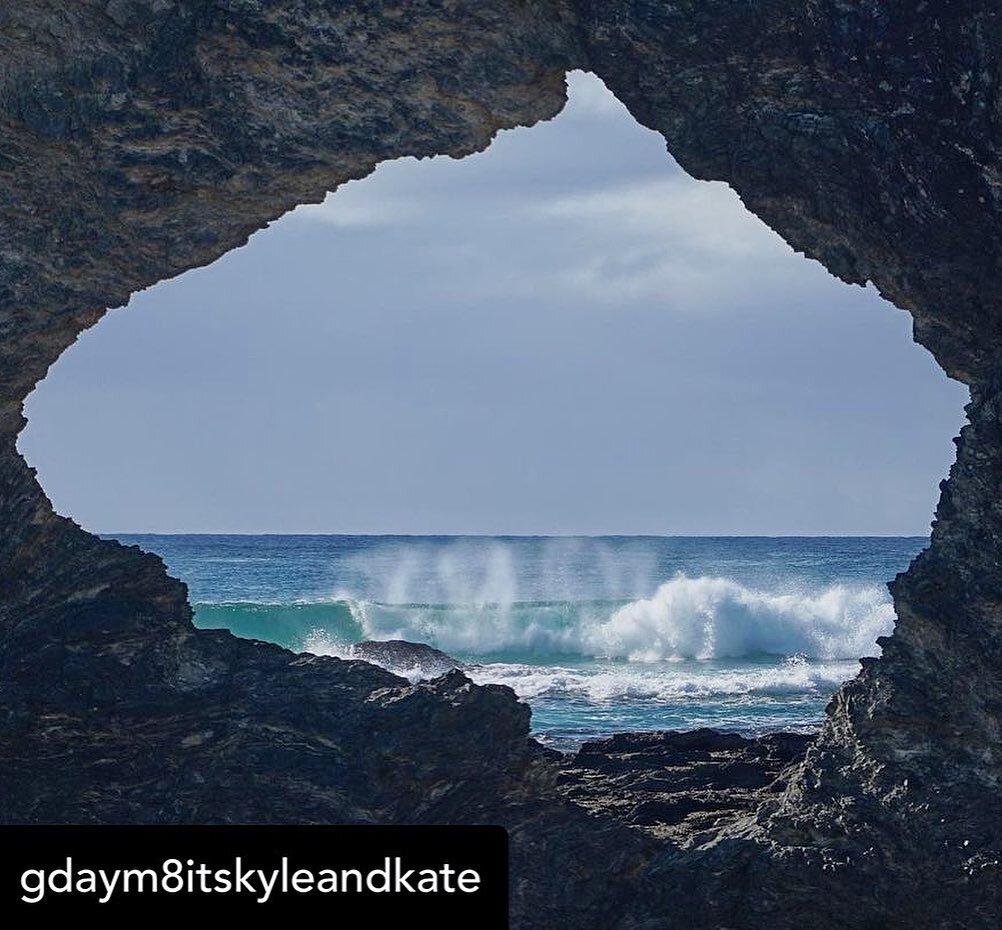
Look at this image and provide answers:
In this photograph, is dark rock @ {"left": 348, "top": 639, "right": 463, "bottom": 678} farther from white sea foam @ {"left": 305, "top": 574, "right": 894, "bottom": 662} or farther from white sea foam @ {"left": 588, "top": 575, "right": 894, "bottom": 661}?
white sea foam @ {"left": 588, "top": 575, "right": 894, "bottom": 661}

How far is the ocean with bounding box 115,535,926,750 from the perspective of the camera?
97.2 feet

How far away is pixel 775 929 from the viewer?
1122 centimetres

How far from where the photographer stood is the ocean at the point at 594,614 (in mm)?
29625

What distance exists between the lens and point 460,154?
38.5 feet

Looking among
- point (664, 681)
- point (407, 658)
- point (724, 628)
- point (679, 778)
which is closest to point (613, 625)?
point (724, 628)

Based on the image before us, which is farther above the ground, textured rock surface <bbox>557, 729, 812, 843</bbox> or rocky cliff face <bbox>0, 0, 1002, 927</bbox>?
rocky cliff face <bbox>0, 0, 1002, 927</bbox>

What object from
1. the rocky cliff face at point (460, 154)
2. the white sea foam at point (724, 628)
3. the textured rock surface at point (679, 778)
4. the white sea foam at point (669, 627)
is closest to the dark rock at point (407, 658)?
the white sea foam at point (669, 627)

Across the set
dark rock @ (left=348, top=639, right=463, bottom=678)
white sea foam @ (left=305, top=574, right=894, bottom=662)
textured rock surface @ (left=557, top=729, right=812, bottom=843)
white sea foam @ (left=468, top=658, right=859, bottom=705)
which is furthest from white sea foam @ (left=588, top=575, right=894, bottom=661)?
textured rock surface @ (left=557, top=729, right=812, bottom=843)

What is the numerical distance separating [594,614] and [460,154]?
4053 centimetres

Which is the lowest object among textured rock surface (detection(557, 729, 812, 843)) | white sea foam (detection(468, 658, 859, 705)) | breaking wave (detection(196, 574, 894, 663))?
white sea foam (detection(468, 658, 859, 705))

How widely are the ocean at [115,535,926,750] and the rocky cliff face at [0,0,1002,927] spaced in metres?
9.75

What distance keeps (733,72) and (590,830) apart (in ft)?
20.1

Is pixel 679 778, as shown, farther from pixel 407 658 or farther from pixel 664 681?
pixel 407 658

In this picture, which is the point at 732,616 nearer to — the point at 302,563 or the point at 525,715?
the point at 525,715
